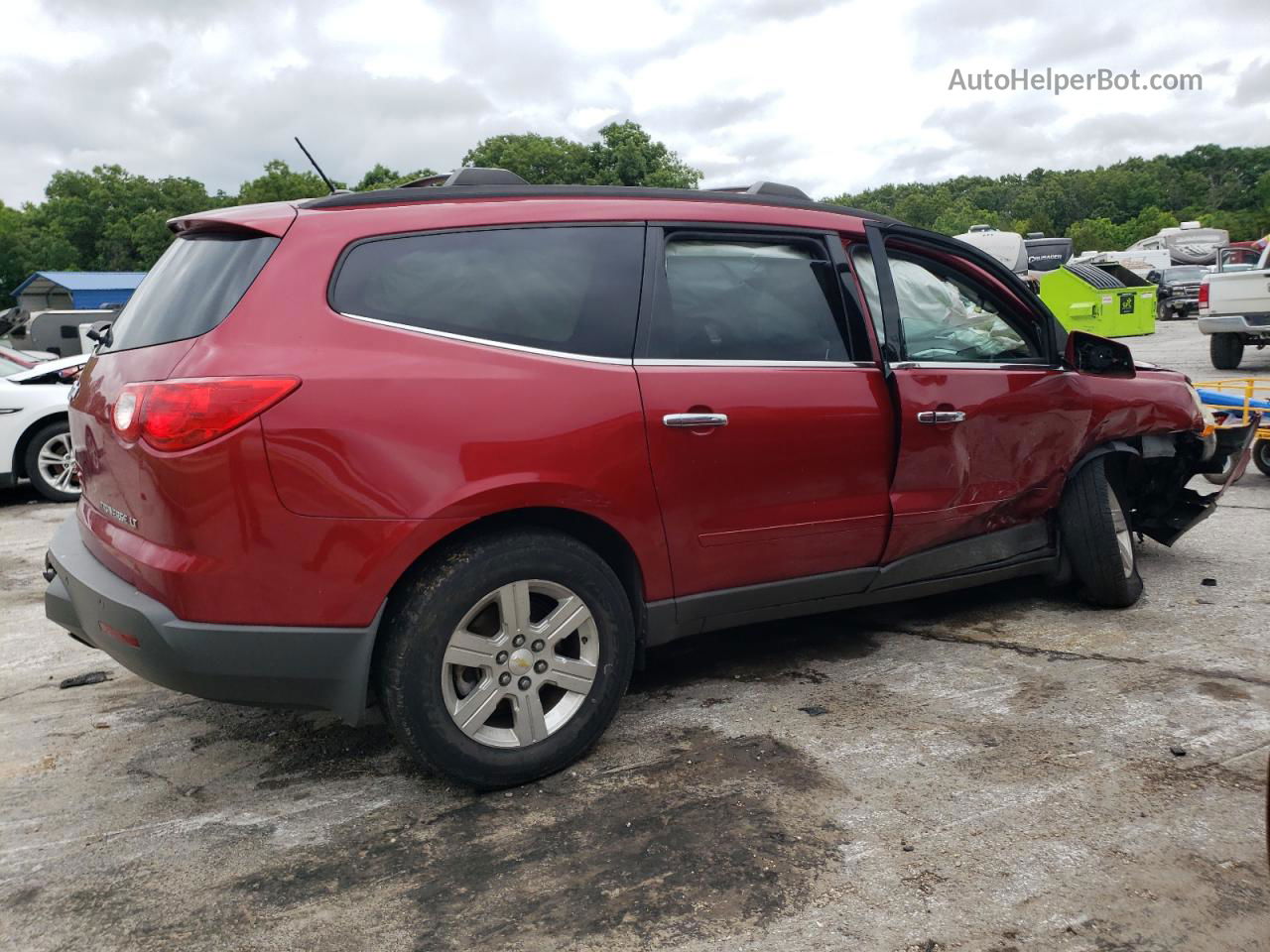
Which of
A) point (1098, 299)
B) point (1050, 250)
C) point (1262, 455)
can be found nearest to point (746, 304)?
point (1262, 455)

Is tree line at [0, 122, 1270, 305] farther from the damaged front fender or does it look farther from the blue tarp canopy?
the damaged front fender

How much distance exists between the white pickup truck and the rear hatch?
47.3 ft

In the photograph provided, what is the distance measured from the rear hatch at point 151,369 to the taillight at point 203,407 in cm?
6

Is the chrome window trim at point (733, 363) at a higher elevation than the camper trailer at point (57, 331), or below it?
below

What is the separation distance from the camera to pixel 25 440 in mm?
8875

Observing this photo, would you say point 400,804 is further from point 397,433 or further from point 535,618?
point 397,433

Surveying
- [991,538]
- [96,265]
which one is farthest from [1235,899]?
[96,265]

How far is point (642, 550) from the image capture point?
330 centimetres

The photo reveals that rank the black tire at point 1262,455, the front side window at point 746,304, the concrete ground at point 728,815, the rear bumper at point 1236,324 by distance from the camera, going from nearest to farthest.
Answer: the concrete ground at point 728,815
the front side window at point 746,304
the black tire at point 1262,455
the rear bumper at point 1236,324

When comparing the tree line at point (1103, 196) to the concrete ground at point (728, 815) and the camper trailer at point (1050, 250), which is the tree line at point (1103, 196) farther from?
the concrete ground at point (728, 815)

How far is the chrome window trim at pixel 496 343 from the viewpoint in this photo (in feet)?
9.61

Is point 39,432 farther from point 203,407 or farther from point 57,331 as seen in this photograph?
point 57,331

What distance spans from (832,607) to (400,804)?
1.70 m

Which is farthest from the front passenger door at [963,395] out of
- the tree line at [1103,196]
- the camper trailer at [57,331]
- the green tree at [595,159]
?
the tree line at [1103,196]
